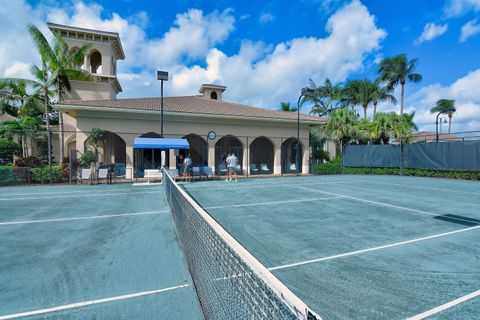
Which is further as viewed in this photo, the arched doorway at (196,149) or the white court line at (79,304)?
the arched doorway at (196,149)

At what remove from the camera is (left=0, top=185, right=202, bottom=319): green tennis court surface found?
332cm

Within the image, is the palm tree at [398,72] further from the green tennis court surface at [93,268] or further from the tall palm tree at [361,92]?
the green tennis court surface at [93,268]

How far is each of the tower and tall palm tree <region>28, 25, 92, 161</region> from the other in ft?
10.1

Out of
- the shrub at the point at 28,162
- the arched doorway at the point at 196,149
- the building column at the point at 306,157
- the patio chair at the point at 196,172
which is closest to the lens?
the shrub at the point at 28,162

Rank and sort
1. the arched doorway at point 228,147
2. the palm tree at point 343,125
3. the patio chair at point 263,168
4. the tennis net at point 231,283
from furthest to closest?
the arched doorway at point 228,147, the patio chair at point 263,168, the palm tree at point 343,125, the tennis net at point 231,283

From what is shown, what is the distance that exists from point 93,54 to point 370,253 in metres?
31.5

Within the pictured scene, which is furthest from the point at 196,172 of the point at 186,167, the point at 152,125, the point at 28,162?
the point at 28,162

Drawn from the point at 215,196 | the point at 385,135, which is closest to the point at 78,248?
the point at 215,196

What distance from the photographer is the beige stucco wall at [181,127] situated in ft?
59.2

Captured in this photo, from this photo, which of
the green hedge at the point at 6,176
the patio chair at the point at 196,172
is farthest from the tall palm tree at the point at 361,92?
the green hedge at the point at 6,176

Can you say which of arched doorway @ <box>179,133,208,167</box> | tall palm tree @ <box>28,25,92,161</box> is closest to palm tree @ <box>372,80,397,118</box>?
arched doorway @ <box>179,133,208,167</box>

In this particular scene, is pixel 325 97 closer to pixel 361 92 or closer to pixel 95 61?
pixel 361 92

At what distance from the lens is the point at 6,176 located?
50.4ft

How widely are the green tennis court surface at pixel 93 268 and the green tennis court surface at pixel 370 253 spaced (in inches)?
63.8
